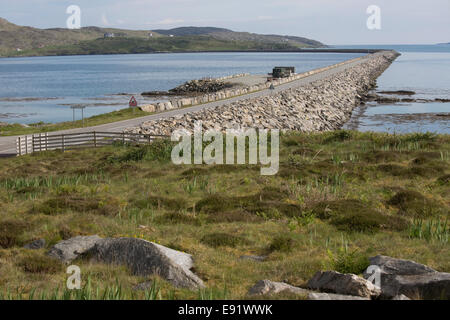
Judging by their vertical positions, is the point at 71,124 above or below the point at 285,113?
below

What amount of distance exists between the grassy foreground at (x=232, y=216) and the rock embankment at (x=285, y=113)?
1594 cm

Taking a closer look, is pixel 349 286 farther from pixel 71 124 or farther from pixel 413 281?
pixel 71 124

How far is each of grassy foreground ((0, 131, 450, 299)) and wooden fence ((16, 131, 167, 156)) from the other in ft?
17.2

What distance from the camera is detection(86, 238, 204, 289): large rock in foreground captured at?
377 inches

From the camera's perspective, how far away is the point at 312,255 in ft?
38.4

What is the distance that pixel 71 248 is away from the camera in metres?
11.6

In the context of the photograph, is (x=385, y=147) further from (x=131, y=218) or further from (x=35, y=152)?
(x=35, y=152)

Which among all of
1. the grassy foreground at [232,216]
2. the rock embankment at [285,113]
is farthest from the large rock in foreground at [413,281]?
the rock embankment at [285,113]

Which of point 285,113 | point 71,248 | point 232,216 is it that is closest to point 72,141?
point 232,216

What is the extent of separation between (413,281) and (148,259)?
4.99 meters

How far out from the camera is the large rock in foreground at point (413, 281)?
8.10m

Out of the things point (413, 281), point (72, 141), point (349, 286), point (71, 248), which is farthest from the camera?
point (72, 141)

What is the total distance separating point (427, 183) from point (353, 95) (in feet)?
201
